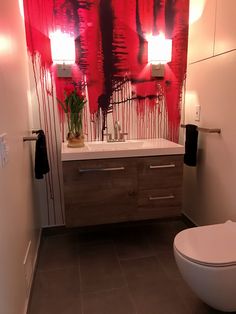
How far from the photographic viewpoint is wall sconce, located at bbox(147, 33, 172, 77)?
2205 mm

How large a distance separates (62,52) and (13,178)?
118 centimetres

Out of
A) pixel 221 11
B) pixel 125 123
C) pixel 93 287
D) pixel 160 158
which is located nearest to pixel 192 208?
pixel 160 158

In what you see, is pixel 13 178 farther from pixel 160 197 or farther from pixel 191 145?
pixel 191 145

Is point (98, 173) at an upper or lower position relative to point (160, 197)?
upper

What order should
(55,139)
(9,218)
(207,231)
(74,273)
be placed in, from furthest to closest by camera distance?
(55,139), (74,273), (207,231), (9,218)

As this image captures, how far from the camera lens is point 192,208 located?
2.37 m

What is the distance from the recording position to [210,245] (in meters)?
1.37

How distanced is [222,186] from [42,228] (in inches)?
61.8

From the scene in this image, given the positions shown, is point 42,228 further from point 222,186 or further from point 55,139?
point 222,186

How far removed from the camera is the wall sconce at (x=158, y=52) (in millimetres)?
2205

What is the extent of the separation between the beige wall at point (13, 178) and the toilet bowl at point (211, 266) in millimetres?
823

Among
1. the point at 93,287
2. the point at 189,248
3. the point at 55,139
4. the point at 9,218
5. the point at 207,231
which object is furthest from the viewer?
the point at 55,139

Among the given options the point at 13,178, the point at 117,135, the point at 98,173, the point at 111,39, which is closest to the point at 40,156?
the point at 98,173

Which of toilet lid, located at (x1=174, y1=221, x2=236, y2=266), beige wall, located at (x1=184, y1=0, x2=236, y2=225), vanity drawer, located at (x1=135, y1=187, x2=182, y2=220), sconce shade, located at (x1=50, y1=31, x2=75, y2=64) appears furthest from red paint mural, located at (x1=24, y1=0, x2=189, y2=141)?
toilet lid, located at (x1=174, y1=221, x2=236, y2=266)
